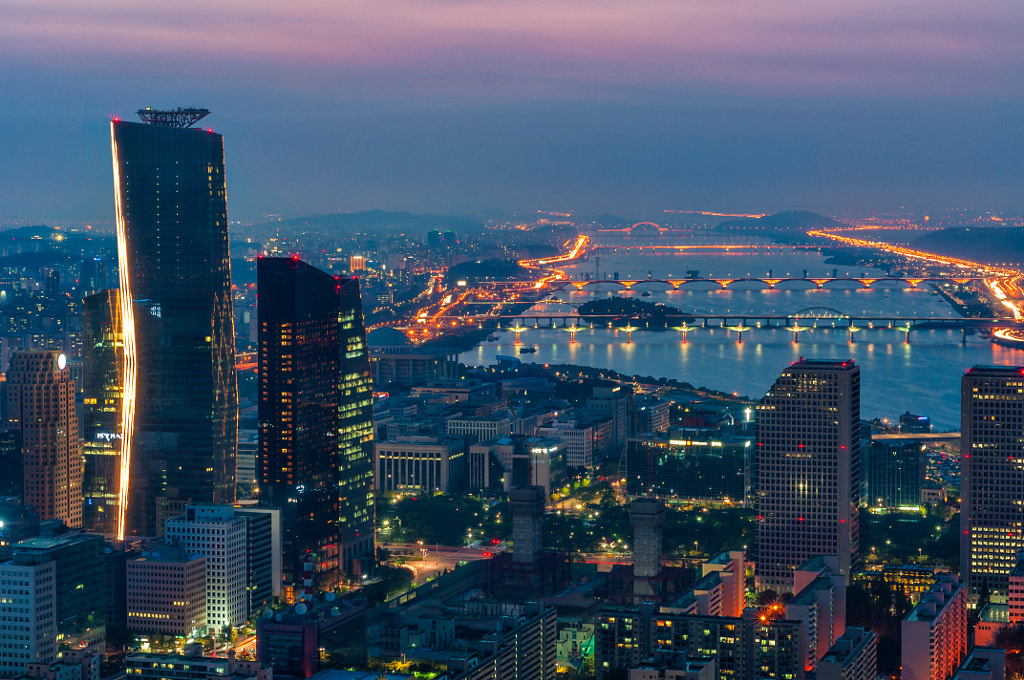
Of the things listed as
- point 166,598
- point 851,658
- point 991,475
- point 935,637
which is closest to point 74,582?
point 166,598

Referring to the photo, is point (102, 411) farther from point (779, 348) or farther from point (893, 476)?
point (779, 348)

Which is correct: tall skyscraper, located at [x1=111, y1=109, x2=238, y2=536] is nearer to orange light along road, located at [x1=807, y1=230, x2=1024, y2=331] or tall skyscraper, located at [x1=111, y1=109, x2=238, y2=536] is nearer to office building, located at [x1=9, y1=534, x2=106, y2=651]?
office building, located at [x1=9, y1=534, x2=106, y2=651]

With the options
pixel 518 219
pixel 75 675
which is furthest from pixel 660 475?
pixel 518 219

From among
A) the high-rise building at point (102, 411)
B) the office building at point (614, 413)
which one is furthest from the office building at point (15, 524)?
the office building at point (614, 413)

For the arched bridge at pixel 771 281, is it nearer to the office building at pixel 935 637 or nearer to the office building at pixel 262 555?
the office building at pixel 262 555

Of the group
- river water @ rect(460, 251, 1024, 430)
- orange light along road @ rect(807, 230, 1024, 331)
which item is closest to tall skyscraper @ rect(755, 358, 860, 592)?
river water @ rect(460, 251, 1024, 430)

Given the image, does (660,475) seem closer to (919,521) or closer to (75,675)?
(919,521)
